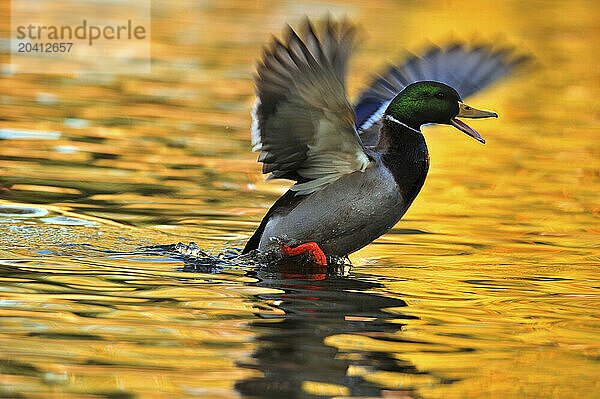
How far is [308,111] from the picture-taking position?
23.7ft

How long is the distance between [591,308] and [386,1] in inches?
820

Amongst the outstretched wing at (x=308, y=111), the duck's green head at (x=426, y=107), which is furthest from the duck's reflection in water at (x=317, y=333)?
the duck's green head at (x=426, y=107)

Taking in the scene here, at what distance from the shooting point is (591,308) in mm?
7055

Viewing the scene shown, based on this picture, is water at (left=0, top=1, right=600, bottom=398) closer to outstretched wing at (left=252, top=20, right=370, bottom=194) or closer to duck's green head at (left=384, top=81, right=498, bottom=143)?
outstretched wing at (left=252, top=20, right=370, bottom=194)

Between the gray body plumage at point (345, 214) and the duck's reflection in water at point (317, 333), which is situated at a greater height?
the gray body plumage at point (345, 214)

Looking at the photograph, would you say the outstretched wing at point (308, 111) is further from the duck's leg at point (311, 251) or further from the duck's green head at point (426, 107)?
the duck's green head at point (426, 107)

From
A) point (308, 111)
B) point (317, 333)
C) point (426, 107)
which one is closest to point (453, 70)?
point (426, 107)

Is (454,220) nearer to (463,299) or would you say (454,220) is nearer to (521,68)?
(521,68)

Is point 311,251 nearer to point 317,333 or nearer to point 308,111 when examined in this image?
point 308,111

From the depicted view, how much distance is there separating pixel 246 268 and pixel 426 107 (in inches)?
62.4

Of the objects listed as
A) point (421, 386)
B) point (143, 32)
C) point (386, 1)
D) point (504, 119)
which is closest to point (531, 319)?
point (421, 386)

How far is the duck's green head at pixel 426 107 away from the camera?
795 centimetres

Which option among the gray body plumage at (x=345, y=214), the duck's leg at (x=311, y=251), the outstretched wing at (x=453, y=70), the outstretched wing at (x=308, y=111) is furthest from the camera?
the outstretched wing at (x=453, y=70)

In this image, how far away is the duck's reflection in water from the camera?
17.4 feet
